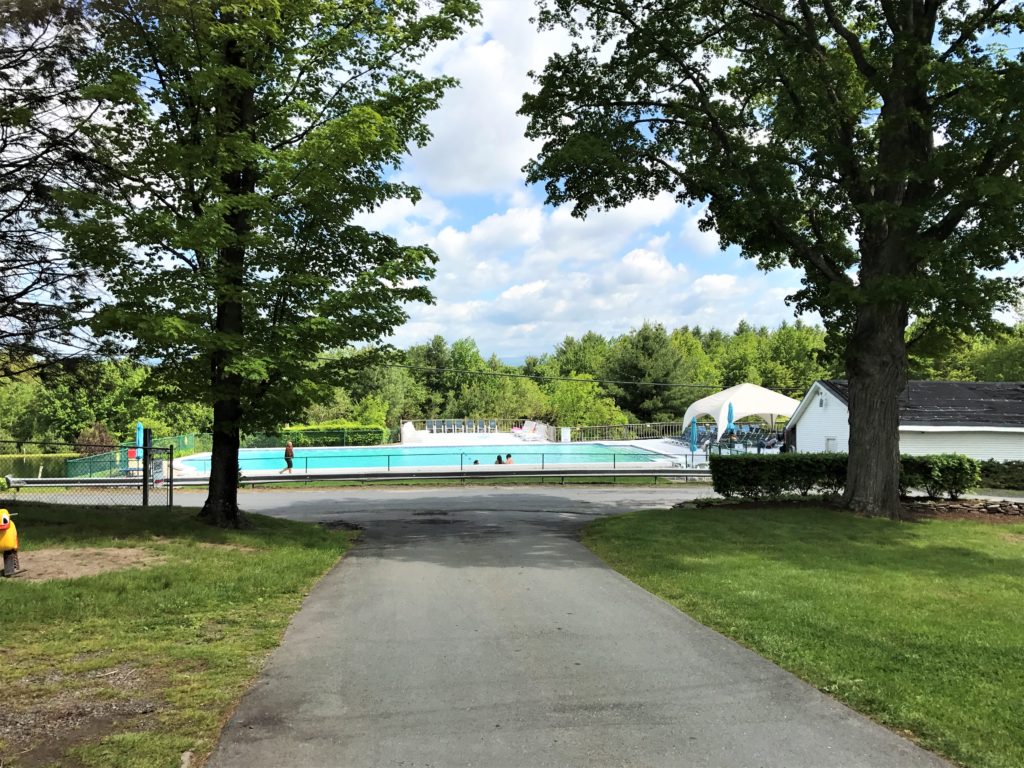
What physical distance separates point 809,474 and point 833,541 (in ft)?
Answer: 21.6

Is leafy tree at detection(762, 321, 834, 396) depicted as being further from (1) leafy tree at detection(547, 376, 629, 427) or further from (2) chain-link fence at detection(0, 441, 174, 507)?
(2) chain-link fence at detection(0, 441, 174, 507)

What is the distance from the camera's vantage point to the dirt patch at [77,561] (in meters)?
7.21

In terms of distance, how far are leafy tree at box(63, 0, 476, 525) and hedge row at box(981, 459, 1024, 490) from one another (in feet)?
82.3

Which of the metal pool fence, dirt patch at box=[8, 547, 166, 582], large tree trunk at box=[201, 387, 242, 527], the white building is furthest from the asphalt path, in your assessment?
the metal pool fence

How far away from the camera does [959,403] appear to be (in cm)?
2938

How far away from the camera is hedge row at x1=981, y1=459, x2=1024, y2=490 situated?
25.0 m

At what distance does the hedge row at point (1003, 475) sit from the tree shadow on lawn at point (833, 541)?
13.9m

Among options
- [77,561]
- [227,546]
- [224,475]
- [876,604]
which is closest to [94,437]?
[224,475]

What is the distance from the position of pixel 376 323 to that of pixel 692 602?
6619mm

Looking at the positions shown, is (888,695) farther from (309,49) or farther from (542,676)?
(309,49)

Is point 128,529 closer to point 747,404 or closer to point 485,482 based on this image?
point 485,482

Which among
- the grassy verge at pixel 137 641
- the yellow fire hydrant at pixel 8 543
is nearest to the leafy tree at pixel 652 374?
the grassy verge at pixel 137 641

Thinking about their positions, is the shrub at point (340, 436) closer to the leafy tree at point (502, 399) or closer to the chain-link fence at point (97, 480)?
the chain-link fence at point (97, 480)

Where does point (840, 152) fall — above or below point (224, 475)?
above
